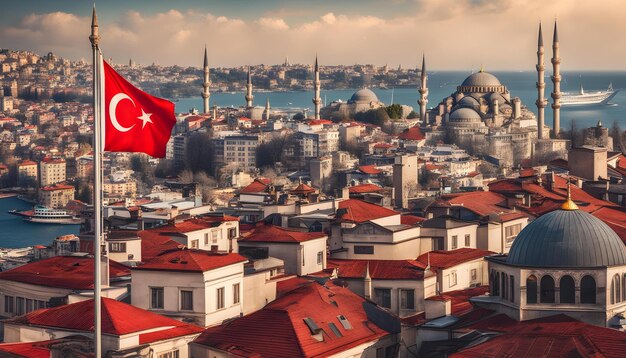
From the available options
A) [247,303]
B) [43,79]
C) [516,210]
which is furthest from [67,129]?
[247,303]

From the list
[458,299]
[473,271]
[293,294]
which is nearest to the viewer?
[293,294]

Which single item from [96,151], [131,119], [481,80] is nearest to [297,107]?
[481,80]

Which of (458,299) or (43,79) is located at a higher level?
(43,79)

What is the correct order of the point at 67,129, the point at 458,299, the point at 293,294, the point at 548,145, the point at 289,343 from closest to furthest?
the point at 289,343, the point at 293,294, the point at 458,299, the point at 548,145, the point at 67,129

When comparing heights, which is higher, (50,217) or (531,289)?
(531,289)

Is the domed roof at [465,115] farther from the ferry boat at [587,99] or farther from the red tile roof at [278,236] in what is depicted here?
the ferry boat at [587,99]

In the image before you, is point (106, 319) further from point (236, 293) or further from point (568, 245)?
point (568, 245)

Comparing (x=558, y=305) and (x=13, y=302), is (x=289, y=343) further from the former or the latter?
(x=13, y=302)
